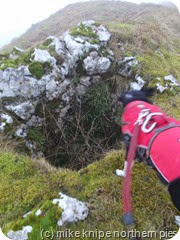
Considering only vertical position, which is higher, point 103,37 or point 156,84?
point 103,37

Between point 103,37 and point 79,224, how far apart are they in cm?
516

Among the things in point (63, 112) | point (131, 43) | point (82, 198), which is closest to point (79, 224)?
point (82, 198)

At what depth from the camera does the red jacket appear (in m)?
2.04

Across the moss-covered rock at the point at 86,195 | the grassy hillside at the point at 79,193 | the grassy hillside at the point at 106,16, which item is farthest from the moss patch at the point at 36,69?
the grassy hillside at the point at 106,16

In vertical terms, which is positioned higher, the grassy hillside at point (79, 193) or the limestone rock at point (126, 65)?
the limestone rock at point (126, 65)

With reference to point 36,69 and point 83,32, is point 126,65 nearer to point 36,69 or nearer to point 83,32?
point 83,32

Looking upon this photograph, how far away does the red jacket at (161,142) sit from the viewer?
2.04 metres

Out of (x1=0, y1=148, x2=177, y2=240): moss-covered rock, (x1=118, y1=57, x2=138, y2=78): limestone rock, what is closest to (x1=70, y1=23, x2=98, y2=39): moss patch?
Result: (x1=118, y1=57, x2=138, y2=78): limestone rock

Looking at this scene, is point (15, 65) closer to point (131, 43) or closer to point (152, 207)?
point (131, 43)

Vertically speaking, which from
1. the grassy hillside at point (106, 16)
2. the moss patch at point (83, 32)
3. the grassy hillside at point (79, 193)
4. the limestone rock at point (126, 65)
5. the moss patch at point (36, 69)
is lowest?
the grassy hillside at point (106, 16)

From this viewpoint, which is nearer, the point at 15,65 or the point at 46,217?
the point at 46,217

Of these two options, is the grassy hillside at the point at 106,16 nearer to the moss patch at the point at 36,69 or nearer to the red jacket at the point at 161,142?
the moss patch at the point at 36,69

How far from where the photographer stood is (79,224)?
3117 millimetres

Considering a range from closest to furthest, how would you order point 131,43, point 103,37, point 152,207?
point 152,207 → point 103,37 → point 131,43
